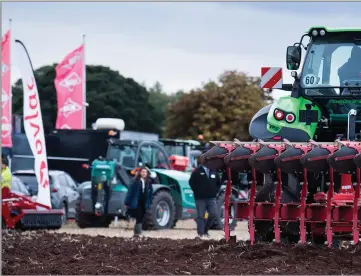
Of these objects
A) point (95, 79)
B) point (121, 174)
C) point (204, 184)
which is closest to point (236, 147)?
point (204, 184)

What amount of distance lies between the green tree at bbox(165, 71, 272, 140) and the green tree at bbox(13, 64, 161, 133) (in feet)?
13.8

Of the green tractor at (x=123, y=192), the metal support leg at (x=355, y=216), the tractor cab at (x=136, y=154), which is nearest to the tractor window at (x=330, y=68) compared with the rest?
the metal support leg at (x=355, y=216)

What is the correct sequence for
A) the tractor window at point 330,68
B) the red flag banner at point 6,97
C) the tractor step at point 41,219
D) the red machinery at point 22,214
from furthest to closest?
the red flag banner at point 6,97, the tractor step at point 41,219, the red machinery at point 22,214, the tractor window at point 330,68

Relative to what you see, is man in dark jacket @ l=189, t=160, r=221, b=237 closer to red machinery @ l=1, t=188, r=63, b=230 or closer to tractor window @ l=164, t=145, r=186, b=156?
red machinery @ l=1, t=188, r=63, b=230

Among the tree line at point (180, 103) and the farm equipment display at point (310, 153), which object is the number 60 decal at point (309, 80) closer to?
the farm equipment display at point (310, 153)

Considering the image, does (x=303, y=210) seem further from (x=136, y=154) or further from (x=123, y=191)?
(x=136, y=154)

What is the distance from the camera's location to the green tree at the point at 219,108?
53250mm

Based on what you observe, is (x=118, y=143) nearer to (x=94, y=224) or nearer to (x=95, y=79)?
(x=94, y=224)

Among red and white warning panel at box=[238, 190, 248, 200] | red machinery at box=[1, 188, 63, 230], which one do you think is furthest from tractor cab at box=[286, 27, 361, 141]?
red and white warning panel at box=[238, 190, 248, 200]

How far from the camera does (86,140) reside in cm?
3180

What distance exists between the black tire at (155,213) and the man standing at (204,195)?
3.46 metres

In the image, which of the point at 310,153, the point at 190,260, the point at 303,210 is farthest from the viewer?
the point at 303,210

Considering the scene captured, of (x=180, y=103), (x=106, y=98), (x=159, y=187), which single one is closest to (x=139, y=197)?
(x=159, y=187)

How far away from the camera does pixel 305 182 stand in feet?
42.7
